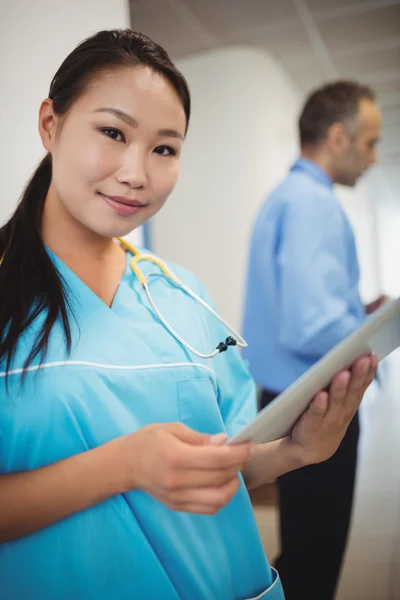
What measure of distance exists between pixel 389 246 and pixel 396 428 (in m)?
6.38

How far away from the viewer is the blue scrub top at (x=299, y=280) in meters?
1.18

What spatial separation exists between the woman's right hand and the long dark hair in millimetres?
148

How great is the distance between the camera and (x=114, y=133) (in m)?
0.56

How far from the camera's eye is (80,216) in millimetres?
591

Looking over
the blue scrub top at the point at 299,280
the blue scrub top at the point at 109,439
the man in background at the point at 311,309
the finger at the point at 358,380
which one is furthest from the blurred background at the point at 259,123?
the finger at the point at 358,380

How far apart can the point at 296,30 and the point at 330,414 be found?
8.28 ft

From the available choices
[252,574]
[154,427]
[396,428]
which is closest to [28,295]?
[154,427]

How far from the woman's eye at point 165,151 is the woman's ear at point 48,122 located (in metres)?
0.13

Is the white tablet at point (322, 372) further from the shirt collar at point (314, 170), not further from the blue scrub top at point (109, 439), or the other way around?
the shirt collar at point (314, 170)

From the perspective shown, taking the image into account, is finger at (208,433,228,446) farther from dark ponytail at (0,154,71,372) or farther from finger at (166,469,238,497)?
dark ponytail at (0,154,71,372)

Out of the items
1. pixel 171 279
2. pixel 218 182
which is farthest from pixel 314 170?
pixel 218 182

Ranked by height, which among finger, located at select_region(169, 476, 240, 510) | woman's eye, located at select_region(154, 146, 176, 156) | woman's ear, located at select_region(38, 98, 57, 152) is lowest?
finger, located at select_region(169, 476, 240, 510)

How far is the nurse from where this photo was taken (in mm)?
515

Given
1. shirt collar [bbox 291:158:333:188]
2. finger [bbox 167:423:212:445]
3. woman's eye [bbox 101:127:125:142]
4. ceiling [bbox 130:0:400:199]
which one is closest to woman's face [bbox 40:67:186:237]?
woman's eye [bbox 101:127:125:142]
